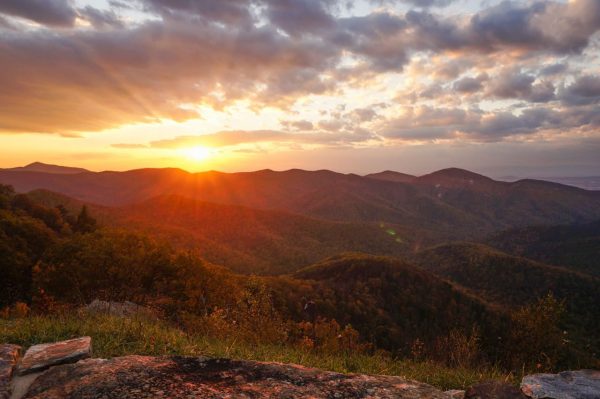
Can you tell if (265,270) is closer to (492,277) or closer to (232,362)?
(492,277)

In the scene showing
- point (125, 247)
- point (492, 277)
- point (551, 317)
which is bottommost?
point (492, 277)

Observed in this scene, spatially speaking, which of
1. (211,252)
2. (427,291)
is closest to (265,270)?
(211,252)

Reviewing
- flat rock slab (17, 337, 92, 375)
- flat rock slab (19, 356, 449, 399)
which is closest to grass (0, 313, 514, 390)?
flat rock slab (17, 337, 92, 375)

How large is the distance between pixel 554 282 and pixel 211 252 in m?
110

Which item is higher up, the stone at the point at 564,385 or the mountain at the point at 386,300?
the stone at the point at 564,385

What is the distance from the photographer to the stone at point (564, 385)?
5098 mm

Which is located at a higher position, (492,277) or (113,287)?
→ (113,287)

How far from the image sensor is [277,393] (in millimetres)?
4605

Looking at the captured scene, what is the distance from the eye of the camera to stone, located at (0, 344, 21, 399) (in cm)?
456

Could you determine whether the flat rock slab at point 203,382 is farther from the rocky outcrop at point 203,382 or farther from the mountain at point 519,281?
the mountain at point 519,281

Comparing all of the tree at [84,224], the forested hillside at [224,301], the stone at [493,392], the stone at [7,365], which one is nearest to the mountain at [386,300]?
the forested hillside at [224,301]

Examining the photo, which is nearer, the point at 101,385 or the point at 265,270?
the point at 101,385

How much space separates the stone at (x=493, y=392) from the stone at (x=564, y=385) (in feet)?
1.28

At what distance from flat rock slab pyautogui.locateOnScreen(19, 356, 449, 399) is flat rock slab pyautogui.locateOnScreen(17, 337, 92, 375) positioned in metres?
0.35
